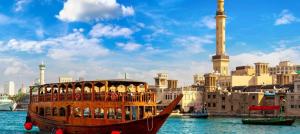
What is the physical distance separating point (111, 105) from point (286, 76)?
297 ft

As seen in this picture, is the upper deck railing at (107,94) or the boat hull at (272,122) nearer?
the upper deck railing at (107,94)

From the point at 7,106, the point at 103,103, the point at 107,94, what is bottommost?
the point at 7,106

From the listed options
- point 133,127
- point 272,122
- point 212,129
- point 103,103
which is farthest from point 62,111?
point 272,122

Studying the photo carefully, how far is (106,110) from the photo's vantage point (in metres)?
37.6

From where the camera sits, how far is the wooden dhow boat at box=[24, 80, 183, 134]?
36406mm

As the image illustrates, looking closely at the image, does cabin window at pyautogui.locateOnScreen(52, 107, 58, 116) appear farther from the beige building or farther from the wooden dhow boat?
the beige building

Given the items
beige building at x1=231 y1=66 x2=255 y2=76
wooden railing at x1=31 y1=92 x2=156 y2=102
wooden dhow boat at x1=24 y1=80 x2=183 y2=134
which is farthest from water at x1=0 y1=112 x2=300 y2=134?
beige building at x1=231 y1=66 x2=255 y2=76

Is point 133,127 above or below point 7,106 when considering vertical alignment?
above

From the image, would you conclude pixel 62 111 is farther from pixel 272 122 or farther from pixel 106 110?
pixel 272 122

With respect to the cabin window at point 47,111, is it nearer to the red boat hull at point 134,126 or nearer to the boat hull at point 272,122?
the red boat hull at point 134,126

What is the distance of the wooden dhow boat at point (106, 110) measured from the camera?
36406 mm

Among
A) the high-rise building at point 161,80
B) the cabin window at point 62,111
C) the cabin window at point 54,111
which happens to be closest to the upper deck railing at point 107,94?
the cabin window at point 62,111

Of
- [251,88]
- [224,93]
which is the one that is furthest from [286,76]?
[224,93]

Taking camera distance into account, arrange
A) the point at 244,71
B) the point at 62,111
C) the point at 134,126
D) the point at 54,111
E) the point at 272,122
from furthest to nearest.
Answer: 1. the point at 244,71
2. the point at 272,122
3. the point at 54,111
4. the point at 62,111
5. the point at 134,126
